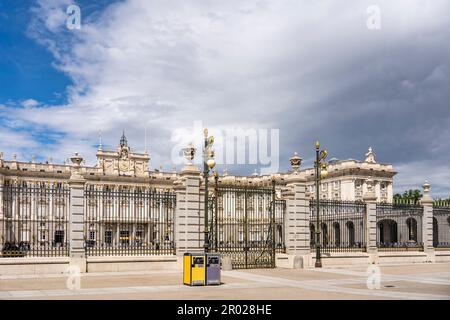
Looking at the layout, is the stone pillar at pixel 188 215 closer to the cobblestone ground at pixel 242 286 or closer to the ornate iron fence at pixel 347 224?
the cobblestone ground at pixel 242 286

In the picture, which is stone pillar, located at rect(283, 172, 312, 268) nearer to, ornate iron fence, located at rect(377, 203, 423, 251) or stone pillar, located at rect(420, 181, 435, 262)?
ornate iron fence, located at rect(377, 203, 423, 251)

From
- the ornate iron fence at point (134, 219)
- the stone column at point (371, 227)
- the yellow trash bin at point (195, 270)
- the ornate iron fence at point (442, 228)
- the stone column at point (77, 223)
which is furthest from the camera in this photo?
the ornate iron fence at point (442, 228)

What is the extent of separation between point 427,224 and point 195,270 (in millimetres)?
24353

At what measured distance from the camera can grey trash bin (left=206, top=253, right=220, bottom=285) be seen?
68.9ft

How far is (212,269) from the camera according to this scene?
2111 centimetres

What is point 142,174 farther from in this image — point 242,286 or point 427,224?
point 242,286

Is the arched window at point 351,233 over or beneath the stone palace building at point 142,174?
beneath

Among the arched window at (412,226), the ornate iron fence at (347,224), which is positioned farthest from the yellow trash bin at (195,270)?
the arched window at (412,226)

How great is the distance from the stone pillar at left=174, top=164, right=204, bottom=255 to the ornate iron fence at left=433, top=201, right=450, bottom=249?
21812mm

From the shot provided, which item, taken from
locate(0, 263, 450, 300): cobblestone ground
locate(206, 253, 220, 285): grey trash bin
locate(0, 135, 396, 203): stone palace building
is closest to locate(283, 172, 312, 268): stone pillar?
locate(0, 263, 450, 300): cobblestone ground

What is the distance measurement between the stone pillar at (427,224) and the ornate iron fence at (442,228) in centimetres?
287

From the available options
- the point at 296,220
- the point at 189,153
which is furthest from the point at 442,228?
the point at 189,153

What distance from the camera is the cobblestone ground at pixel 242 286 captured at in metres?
18.0
